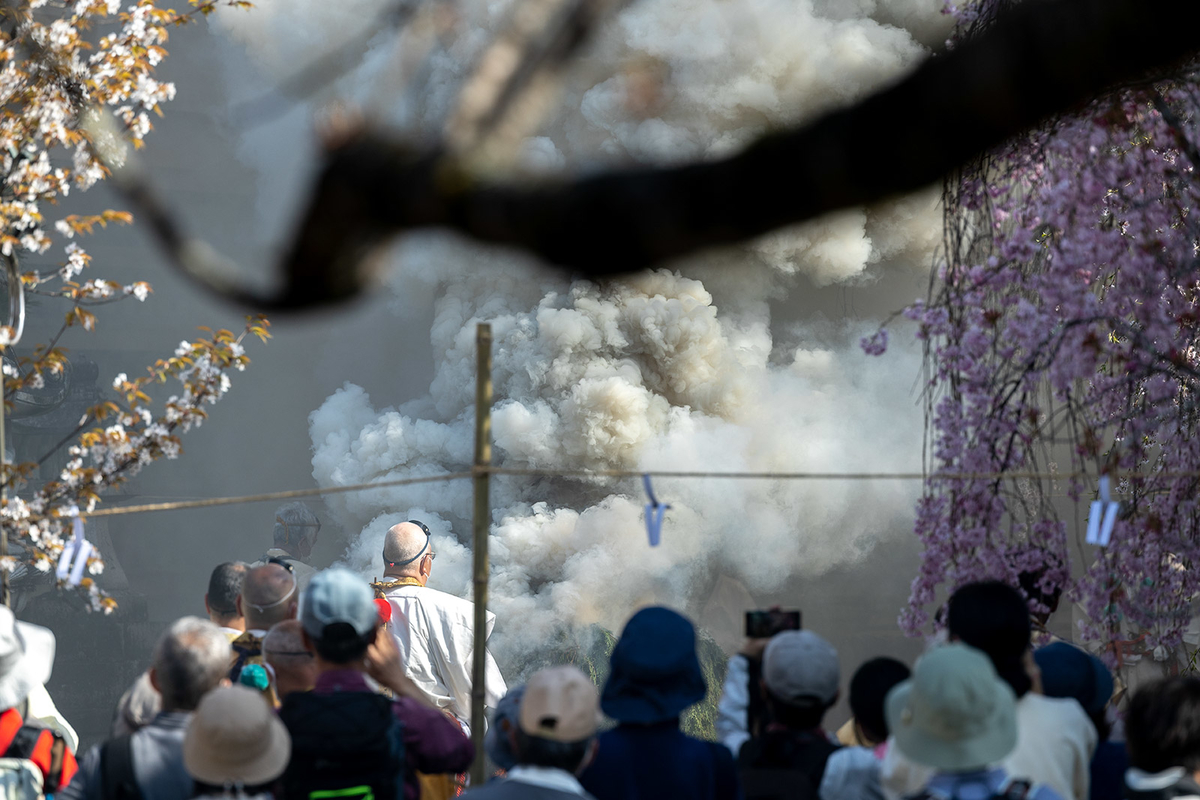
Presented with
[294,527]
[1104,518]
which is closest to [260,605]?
[1104,518]

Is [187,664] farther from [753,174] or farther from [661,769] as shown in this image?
[753,174]

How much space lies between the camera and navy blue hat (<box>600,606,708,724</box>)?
6.75ft

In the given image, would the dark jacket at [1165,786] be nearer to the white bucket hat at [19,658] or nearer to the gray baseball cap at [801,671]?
the gray baseball cap at [801,671]

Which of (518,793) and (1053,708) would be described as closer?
(518,793)

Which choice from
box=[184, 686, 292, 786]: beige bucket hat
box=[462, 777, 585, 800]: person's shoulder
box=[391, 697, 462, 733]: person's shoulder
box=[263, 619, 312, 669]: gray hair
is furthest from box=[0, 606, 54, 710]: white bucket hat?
box=[462, 777, 585, 800]: person's shoulder

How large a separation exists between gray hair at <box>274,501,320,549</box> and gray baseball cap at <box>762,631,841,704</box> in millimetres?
7630

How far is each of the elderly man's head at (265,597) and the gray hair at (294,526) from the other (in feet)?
21.0

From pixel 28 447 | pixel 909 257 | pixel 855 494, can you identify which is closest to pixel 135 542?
pixel 28 447

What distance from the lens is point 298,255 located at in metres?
1.22

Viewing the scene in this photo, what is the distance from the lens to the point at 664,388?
1173 cm

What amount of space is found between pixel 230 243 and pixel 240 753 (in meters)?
11.4

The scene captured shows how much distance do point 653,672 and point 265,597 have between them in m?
1.42

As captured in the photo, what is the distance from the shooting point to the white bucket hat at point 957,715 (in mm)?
1815

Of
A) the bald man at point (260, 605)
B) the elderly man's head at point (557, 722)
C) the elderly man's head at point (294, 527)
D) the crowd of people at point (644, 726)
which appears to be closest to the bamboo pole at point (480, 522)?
the crowd of people at point (644, 726)
